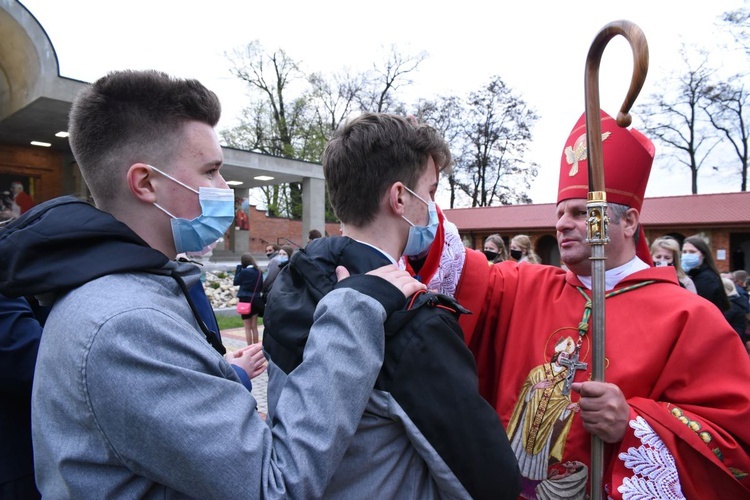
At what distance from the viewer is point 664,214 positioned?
74.3 feet

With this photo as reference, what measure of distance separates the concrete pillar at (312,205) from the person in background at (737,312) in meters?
16.6

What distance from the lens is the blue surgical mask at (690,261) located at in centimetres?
582

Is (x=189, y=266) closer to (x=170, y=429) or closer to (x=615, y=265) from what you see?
(x=170, y=429)

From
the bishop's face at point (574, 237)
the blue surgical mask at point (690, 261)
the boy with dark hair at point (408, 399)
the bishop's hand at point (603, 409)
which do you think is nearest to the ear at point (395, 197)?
the boy with dark hair at point (408, 399)

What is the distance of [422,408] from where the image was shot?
111cm

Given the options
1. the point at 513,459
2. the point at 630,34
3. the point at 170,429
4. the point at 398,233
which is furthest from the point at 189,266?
the point at 630,34

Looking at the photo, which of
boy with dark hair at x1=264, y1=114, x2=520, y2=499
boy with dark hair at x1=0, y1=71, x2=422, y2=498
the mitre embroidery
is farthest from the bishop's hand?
the mitre embroidery

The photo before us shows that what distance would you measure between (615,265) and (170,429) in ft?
6.37

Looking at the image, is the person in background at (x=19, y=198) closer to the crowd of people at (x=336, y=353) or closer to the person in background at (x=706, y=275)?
the crowd of people at (x=336, y=353)

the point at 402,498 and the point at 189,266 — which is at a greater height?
the point at 189,266

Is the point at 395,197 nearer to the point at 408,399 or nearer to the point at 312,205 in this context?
the point at 408,399

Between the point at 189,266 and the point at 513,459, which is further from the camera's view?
the point at 189,266

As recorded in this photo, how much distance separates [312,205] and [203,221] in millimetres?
19865

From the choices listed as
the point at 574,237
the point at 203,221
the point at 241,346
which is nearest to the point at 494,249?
the point at 241,346
